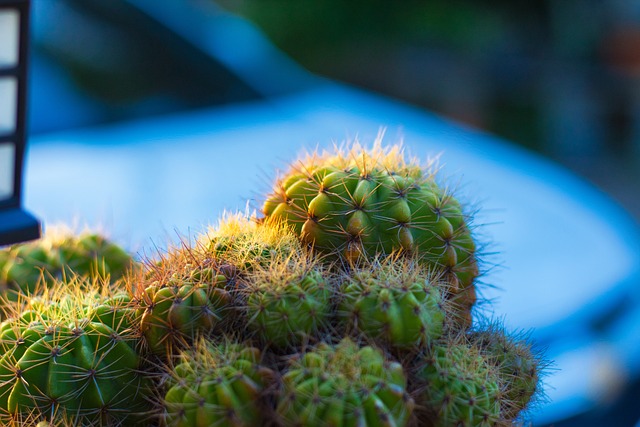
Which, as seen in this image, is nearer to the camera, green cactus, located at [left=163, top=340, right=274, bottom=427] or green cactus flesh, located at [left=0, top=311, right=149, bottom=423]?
green cactus, located at [left=163, top=340, right=274, bottom=427]

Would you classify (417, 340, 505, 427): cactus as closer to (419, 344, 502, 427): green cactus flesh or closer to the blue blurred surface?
(419, 344, 502, 427): green cactus flesh

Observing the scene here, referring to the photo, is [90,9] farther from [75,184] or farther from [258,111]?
[75,184]

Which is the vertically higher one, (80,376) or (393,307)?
(393,307)

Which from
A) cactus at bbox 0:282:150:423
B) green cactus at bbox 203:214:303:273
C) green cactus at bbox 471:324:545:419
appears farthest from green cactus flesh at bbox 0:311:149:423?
green cactus at bbox 471:324:545:419

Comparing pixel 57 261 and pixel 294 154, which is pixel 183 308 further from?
pixel 294 154

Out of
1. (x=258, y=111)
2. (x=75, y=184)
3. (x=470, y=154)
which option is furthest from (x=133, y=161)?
(x=470, y=154)

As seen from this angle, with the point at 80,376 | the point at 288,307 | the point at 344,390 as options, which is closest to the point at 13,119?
the point at 80,376

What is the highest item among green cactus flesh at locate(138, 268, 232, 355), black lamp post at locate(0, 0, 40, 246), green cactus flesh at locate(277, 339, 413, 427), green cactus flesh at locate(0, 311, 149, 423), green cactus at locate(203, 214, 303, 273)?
black lamp post at locate(0, 0, 40, 246)
